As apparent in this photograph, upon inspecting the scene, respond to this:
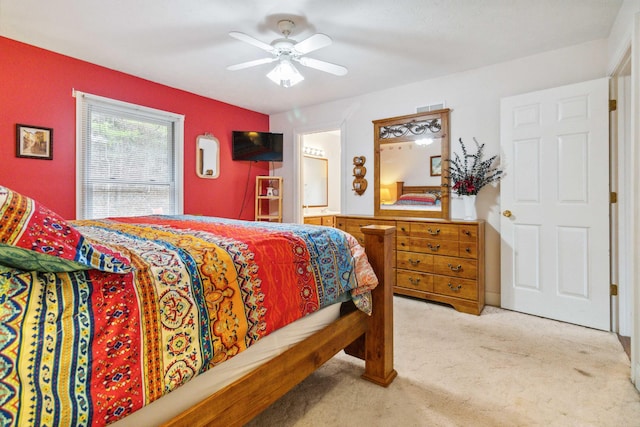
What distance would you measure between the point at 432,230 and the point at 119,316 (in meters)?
2.88

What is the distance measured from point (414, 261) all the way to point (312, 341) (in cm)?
208

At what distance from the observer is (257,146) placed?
4.67 meters

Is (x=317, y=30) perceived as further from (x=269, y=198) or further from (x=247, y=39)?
(x=269, y=198)

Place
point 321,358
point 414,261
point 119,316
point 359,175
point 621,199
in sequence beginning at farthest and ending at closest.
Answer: point 359,175
point 414,261
point 621,199
point 321,358
point 119,316

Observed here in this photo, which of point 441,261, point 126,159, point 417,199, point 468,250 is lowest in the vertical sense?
point 441,261

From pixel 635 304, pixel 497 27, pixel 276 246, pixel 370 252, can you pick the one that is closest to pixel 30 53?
pixel 276 246

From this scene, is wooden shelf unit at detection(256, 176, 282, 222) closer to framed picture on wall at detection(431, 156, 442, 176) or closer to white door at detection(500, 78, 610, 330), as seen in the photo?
framed picture on wall at detection(431, 156, 442, 176)

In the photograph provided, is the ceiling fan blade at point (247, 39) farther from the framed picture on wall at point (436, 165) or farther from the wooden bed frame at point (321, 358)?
the framed picture on wall at point (436, 165)

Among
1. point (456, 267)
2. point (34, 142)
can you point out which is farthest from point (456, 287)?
point (34, 142)

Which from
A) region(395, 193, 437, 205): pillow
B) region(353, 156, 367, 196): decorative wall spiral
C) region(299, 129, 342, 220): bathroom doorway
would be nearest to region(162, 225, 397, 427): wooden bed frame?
region(395, 193, 437, 205): pillow

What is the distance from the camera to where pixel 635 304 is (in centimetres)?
177

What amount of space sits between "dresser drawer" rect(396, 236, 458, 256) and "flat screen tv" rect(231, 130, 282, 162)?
7.84 ft

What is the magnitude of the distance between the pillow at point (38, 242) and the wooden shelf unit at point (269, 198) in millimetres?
3858

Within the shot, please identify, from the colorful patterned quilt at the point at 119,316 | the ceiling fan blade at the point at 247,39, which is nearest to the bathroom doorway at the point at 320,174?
the ceiling fan blade at the point at 247,39
